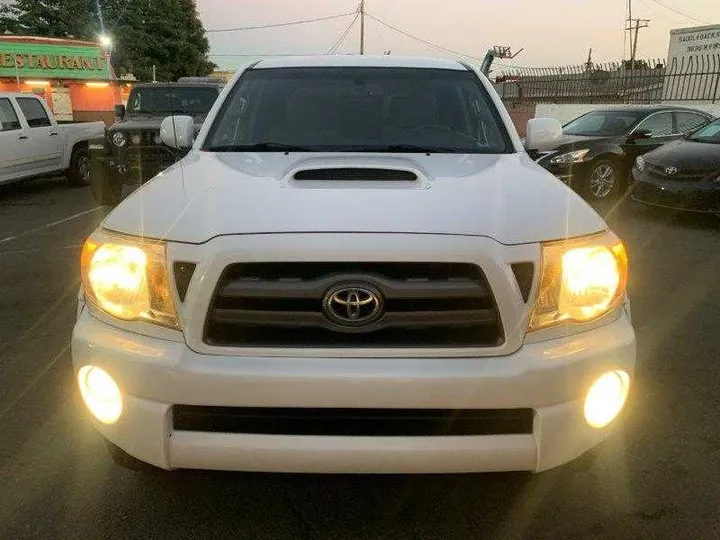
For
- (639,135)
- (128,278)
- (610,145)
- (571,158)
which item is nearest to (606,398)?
(128,278)

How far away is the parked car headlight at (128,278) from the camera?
6.96ft

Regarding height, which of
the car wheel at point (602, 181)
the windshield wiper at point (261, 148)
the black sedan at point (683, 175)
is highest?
the windshield wiper at point (261, 148)

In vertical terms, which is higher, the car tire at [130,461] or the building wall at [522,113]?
the car tire at [130,461]

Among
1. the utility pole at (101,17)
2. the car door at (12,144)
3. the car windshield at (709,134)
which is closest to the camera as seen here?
the car windshield at (709,134)

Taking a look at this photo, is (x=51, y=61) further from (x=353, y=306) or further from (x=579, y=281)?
(x=579, y=281)

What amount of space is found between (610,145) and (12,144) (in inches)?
370

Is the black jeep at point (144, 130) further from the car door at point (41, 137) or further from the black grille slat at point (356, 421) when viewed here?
the black grille slat at point (356, 421)

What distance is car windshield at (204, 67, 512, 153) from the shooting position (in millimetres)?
3348

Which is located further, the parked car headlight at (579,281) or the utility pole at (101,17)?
the utility pole at (101,17)

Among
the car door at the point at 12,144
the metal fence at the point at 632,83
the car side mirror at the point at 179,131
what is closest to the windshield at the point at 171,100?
the car door at the point at 12,144

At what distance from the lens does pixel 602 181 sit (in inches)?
408

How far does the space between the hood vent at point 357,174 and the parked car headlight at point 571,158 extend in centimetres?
812

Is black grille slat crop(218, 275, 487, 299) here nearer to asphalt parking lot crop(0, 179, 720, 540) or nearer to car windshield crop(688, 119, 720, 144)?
asphalt parking lot crop(0, 179, 720, 540)

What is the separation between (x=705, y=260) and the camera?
22.1 feet
